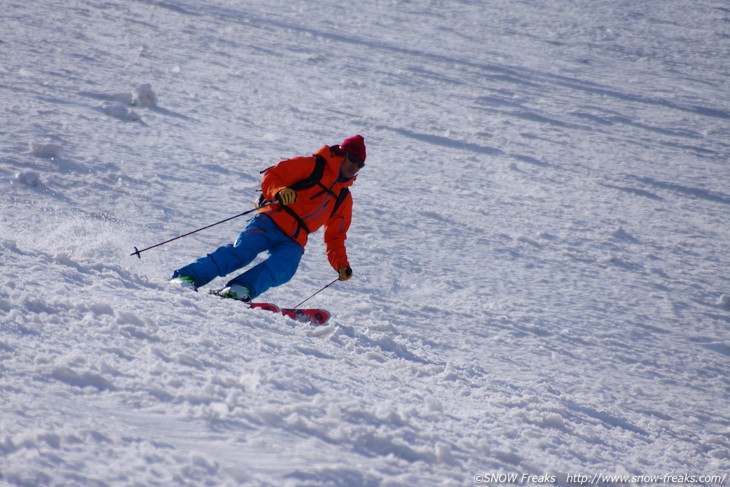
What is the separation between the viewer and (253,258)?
4.45m

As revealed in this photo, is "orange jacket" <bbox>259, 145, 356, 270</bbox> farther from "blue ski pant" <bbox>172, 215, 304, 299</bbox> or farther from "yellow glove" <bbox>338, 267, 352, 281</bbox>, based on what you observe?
"yellow glove" <bbox>338, 267, 352, 281</bbox>

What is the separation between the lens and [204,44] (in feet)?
44.4

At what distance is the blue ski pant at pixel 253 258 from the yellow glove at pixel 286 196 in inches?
17.5

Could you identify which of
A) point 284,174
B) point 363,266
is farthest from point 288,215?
point 363,266

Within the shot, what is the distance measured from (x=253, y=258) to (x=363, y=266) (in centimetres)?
175

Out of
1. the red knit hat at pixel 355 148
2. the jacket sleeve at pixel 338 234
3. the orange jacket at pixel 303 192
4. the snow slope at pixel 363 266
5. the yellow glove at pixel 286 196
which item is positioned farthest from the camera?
the jacket sleeve at pixel 338 234

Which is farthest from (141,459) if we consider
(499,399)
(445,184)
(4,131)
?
(445,184)

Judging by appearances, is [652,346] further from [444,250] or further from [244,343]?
[244,343]

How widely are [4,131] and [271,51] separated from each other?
8.31 meters

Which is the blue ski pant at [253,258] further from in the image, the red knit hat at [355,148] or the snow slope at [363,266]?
the red knit hat at [355,148]

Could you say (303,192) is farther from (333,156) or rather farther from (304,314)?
(304,314)

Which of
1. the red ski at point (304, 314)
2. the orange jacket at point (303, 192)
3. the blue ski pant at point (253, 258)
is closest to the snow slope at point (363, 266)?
the red ski at point (304, 314)

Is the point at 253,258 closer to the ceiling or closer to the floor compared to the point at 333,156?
closer to the floor

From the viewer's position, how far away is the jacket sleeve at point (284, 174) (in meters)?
4.44
